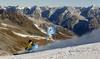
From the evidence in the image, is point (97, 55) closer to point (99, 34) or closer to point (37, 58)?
point (37, 58)

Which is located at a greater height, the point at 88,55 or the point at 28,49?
the point at 88,55

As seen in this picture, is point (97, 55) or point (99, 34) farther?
point (99, 34)

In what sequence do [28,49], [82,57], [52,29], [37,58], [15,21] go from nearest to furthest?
[82,57]
[37,58]
[28,49]
[52,29]
[15,21]

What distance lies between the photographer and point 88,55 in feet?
36.8

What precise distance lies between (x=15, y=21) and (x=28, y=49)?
5256 inches

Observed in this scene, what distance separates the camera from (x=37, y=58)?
39.1ft

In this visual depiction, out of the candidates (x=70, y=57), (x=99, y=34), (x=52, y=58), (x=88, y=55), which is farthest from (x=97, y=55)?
(x=99, y=34)

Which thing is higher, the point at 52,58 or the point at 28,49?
the point at 52,58

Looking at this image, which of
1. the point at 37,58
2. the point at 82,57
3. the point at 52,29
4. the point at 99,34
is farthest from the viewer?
the point at 52,29

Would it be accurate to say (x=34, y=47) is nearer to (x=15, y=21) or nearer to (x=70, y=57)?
(x=70, y=57)

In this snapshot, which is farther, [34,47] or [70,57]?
[34,47]

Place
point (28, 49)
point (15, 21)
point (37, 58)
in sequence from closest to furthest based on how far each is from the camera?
point (37, 58)
point (28, 49)
point (15, 21)

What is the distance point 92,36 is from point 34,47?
10445 millimetres

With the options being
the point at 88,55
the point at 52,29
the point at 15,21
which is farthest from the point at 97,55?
the point at 15,21
